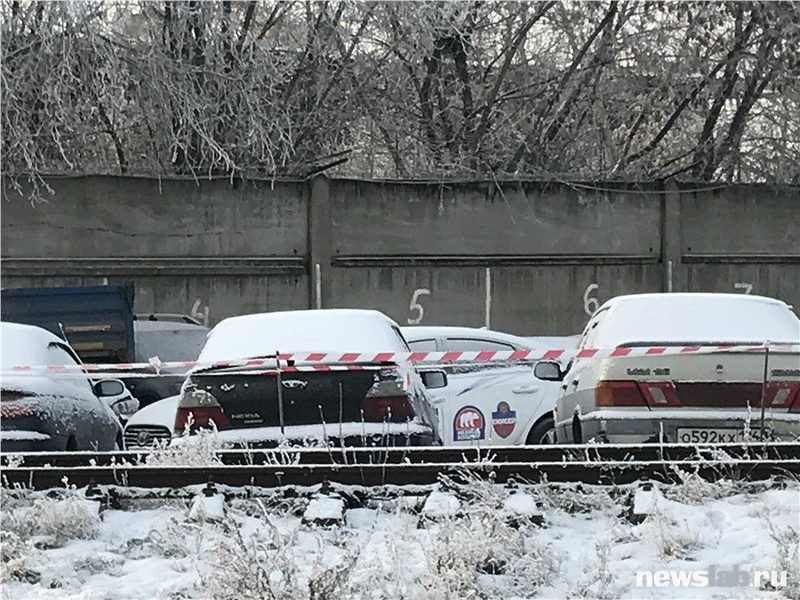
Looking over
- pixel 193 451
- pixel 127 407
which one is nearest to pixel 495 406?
pixel 193 451

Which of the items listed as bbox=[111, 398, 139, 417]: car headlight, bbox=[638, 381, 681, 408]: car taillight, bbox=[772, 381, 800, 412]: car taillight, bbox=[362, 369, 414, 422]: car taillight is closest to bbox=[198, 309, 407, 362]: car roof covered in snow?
bbox=[362, 369, 414, 422]: car taillight

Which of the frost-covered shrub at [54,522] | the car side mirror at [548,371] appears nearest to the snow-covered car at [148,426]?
the car side mirror at [548,371]

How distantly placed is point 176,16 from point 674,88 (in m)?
8.36

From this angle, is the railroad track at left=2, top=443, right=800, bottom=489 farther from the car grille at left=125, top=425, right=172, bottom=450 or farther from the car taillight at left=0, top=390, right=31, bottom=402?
the car grille at left=125, top=425, right=172, bottom=450

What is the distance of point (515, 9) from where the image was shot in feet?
65.2

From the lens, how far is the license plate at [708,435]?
7996 mm

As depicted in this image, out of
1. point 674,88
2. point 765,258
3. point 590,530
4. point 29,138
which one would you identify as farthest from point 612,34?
point 590,530

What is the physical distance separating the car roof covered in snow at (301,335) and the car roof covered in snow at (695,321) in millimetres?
1664

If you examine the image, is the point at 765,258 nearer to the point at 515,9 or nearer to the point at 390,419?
the point at 515,9

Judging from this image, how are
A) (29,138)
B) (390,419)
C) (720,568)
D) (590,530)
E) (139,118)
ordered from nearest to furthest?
(720,568), (590,530), (390,419), (29,138), (139,118)

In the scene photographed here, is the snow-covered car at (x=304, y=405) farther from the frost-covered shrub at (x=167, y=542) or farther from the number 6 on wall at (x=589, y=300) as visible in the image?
the number 6 on wall at (x=589, y=300)

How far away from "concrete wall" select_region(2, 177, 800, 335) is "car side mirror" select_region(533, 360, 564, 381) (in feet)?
29.0

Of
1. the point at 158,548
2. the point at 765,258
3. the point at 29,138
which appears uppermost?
the point at 29,138

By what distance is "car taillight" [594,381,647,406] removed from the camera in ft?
26.2
